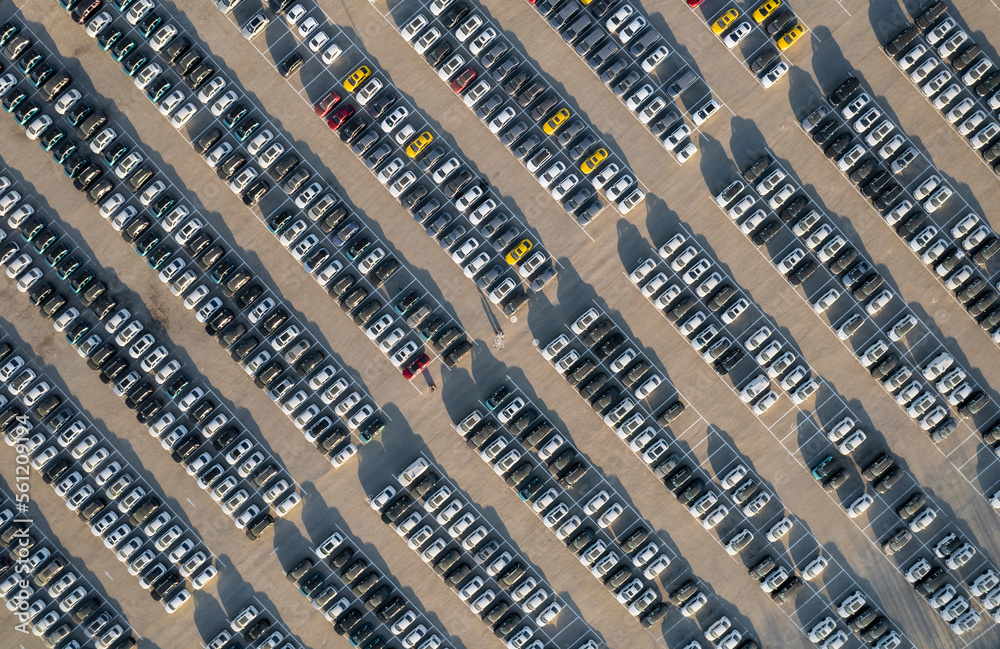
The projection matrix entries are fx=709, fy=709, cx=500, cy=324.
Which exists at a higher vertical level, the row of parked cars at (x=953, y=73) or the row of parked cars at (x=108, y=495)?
the row of parked cars at (x=108, y=495)

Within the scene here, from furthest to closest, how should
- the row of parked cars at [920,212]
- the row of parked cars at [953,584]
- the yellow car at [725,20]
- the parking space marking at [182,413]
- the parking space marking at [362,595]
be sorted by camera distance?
the parking space marking at [362,595], the parking space marking at [182,413], the row of parked cars at [953,584], the row of parked cars at [920,212], the yellow car at [725,20]

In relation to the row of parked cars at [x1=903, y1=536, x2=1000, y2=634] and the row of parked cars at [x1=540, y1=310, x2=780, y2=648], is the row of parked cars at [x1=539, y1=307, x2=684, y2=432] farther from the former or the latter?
the row of parked cars at [x1=903, y1=536, x2=1000, y2=634]

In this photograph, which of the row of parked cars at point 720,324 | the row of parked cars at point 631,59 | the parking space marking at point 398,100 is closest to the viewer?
the row of parked cars at point 631,59

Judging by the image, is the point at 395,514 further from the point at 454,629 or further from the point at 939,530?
the point at 939,530

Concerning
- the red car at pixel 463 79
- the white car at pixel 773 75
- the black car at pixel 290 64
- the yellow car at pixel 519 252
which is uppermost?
the black car at pixel 290 64

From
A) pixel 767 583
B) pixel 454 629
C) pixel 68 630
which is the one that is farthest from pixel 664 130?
pixel 68 630

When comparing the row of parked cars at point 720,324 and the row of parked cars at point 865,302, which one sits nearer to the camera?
the row of parked cars at point 865,302

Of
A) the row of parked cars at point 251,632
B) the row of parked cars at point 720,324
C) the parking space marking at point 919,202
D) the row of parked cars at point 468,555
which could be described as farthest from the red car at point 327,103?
the row of parked cars at point 251,632

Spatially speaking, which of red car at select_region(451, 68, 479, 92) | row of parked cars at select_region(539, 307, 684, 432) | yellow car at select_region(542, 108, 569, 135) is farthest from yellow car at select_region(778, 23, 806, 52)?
row of parked cars at select_region(539, 307, 684, 432)

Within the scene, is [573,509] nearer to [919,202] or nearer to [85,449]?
[919,202]

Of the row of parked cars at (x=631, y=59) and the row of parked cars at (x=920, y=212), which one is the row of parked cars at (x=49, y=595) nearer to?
the row of parked cars at (x=631, y=59)
